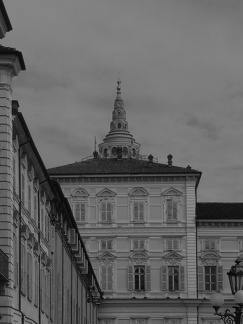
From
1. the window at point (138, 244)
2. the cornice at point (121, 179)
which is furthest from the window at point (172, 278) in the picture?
the cornice at point (121, 179)

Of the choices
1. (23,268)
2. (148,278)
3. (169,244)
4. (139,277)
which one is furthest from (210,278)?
(23,268)

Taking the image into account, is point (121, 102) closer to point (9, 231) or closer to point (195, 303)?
point (195, 303)

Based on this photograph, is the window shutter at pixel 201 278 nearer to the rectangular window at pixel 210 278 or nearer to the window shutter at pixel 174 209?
the rectangular window at pixel 210 278

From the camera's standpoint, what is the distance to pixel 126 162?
337ft

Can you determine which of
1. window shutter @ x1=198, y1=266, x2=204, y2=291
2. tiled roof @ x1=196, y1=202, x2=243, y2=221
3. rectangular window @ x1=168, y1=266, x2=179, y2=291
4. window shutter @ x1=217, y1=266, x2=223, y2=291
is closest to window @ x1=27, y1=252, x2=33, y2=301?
rectangular window @ x1=168, y1=266, x2=179, y2=291

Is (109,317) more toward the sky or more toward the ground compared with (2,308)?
more toward the sky

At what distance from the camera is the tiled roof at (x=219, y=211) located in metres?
98.9

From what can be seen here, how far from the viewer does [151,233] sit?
98.6 meters

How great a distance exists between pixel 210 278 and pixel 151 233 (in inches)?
258

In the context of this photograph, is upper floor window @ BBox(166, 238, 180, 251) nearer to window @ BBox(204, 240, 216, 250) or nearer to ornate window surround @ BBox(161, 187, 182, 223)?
ornate window surround @ BBox(161, 187, 182, 223)

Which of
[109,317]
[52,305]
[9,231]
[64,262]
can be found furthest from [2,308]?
[109,317]

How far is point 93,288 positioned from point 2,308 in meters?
52.5

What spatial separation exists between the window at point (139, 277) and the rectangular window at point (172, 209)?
4.82m

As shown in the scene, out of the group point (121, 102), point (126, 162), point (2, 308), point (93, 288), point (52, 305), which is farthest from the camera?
point (121, 102)
